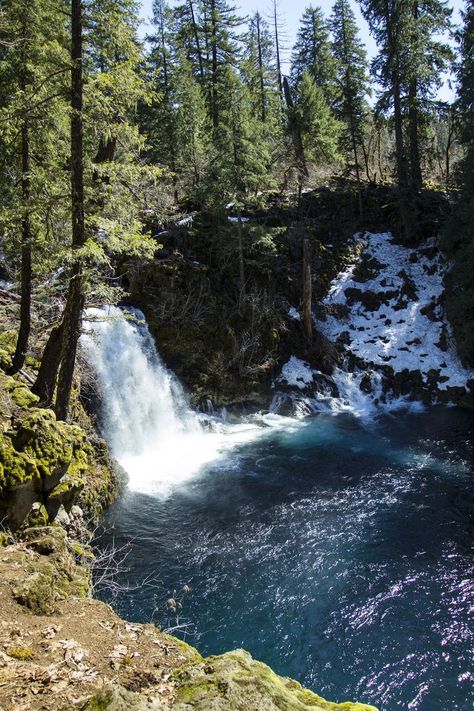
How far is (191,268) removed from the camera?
2117 cm

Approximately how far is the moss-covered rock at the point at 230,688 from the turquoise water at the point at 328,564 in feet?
15.4

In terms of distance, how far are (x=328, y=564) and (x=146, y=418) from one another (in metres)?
9.13

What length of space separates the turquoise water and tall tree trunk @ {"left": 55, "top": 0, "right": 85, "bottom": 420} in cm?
428

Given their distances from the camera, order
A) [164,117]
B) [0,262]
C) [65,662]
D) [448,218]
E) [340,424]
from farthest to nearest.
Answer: [164,117] → [448,218] → [340,424] → [0,262] → [65,662]

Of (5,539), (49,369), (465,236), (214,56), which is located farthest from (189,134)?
(5,539)

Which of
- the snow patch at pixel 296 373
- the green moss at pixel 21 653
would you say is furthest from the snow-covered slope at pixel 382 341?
the green moss at pixel 21 653

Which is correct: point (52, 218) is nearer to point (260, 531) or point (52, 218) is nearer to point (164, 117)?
point (260, 531)

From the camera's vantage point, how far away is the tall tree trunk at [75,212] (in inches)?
343

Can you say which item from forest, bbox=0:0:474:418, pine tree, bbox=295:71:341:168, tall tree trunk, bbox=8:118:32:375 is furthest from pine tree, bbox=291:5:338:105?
tall tree trunk, bbox=8:118:32:375

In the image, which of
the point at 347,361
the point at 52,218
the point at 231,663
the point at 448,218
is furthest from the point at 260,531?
the point at 448,218

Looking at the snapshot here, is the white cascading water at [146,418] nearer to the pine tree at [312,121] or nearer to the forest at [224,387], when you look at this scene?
the forest at [224,387]

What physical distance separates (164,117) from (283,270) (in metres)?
13.0

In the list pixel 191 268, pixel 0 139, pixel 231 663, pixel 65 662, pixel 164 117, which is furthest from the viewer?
pixel 164 117

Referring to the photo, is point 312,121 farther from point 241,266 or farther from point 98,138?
point 98,138
